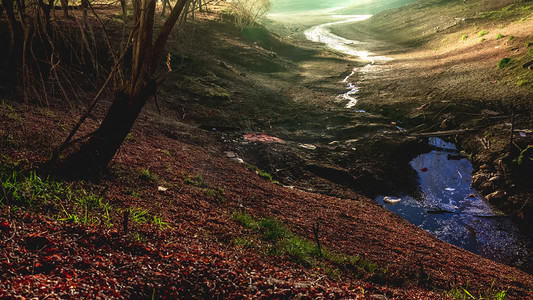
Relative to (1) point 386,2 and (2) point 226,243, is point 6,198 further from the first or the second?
(1) point 386,2

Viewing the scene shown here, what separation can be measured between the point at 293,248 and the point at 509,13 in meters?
26.9

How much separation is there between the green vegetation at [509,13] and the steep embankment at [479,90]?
7 centimetres

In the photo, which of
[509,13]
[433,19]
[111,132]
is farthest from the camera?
[433,19]

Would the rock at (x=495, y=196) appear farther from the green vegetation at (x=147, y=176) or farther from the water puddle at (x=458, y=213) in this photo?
the green vegetation at (x=147, y=176)

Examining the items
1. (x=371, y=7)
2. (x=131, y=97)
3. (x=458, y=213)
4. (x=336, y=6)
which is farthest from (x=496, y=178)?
(x=336, y=6)

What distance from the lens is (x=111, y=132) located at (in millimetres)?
4395

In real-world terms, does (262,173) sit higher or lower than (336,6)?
lower

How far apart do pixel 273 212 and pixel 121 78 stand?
351 cm

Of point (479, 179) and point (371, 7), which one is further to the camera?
point (371, 7)

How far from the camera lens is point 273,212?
5.93m

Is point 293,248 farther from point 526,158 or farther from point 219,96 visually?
point 219,96

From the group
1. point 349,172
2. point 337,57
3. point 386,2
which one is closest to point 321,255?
point 349,172

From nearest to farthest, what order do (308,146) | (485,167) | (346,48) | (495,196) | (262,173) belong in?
(262,173), (495,196), (485,167), (308,146), (346,48)

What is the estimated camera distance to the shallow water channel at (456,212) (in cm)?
744
